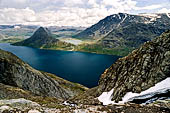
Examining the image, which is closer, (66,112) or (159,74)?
(66,112)

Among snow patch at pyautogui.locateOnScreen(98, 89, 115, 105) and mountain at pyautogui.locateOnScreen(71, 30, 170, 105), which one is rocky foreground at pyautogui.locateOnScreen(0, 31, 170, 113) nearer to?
mountain at pyautogui.locateOnScreen(71, 30, 170, 105)

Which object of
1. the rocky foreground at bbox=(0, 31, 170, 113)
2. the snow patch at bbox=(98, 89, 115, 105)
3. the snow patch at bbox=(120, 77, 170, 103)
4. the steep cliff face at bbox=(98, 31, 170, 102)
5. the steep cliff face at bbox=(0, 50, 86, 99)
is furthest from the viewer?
the steep cliff face at bbox=(0, 50, 86, 99)

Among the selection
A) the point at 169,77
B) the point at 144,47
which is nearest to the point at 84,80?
the point at 144,47

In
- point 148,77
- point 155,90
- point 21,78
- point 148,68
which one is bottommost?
point 21,78

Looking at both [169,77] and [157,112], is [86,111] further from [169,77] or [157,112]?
[169,77]

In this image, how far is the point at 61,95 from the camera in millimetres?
87562

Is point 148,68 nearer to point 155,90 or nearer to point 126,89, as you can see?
point 126,89

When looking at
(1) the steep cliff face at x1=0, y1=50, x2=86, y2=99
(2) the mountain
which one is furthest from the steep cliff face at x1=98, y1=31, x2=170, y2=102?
(1) the steep cliff face at x1=0, y1=50, x2=86, y2=99

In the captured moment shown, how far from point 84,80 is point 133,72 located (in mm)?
119564

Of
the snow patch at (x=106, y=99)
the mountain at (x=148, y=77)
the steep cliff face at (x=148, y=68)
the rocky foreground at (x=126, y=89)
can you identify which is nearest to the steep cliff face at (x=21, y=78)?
the rocky foreground at (x=126, y=89)

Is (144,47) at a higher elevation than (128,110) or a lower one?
higher

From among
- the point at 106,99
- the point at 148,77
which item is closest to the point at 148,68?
the point at 148,77

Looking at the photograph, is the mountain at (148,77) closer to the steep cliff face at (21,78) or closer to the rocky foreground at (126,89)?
the rocky foreground at (126,89)

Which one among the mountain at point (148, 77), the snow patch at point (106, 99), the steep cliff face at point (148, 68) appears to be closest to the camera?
A: the mountain at point (148, 77)
